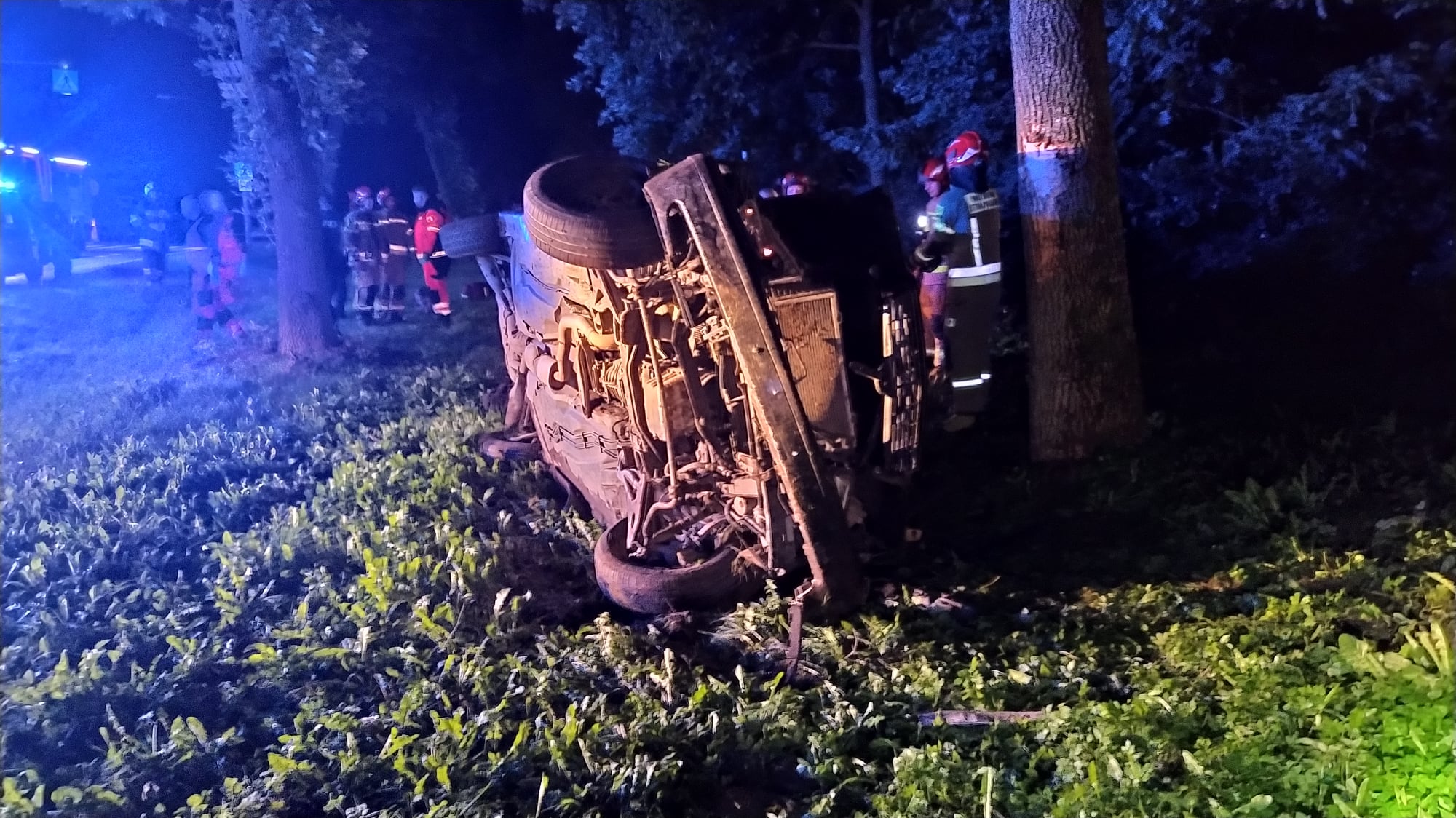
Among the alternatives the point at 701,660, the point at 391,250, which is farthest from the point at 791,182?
the point at 701,660

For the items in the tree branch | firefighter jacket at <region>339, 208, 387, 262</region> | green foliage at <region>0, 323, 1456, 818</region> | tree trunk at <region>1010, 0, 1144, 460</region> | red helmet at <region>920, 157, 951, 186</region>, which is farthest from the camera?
firefighter jacket at <region>339, 208, 387, 262</region>

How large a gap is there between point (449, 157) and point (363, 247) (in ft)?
5.02

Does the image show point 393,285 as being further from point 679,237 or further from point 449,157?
point 679,237

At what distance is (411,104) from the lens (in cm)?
898

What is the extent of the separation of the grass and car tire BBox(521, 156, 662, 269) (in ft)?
4.88

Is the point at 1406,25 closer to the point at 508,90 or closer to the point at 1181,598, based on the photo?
the point at 1181,598

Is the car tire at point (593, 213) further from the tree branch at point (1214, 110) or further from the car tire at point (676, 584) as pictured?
the tree branch at point (1214, 110)

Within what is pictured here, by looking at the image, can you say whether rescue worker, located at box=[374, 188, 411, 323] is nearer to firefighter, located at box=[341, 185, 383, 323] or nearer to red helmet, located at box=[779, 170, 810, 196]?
firefighter, located at box=[341, 185, 383, 323]

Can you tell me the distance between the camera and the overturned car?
328cm

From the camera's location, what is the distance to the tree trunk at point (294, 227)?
7008 millimetres

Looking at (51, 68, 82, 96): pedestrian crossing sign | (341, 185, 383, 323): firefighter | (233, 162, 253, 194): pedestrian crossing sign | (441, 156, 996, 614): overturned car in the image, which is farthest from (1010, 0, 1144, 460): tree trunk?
(341, 185, 383, 323): firefighter

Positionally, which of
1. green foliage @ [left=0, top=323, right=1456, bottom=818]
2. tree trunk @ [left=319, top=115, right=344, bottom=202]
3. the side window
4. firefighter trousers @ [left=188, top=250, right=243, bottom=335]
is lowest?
green foliage @ [left=0, top=323, right=1456, bottom=818]

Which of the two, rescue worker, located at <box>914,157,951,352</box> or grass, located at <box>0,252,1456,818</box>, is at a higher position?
rescue worker, located at <box>914,157,951,352</box>

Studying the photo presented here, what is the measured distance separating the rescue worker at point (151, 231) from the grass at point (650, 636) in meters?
0.21
